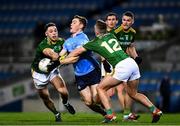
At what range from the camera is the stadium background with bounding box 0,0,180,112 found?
26891mm

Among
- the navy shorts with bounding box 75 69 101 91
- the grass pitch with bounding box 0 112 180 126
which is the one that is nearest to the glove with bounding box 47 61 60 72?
the navy shorts with bounding box 75 69 101 91

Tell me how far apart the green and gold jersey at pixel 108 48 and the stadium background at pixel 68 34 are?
10356 mm

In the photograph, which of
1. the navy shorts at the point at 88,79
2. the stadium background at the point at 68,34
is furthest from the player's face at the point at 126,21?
the stadium background at the point at 68,34

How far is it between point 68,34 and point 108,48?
18.3 m

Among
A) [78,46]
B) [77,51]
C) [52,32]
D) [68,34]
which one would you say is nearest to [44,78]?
[52,32]

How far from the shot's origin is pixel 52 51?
16047 mm

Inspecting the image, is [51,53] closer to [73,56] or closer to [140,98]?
[73,56]

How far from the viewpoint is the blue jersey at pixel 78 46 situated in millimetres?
15508

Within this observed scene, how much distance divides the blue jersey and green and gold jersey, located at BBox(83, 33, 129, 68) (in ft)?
3.04

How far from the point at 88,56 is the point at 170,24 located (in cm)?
1653

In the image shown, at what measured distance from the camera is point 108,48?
14484 mm

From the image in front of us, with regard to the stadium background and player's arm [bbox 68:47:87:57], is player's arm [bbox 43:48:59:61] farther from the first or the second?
the stadium background

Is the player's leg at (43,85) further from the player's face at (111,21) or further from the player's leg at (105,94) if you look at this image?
the player's leg at (105,94)

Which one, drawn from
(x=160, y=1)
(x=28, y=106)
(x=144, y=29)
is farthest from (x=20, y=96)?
(x=160, y=1)
